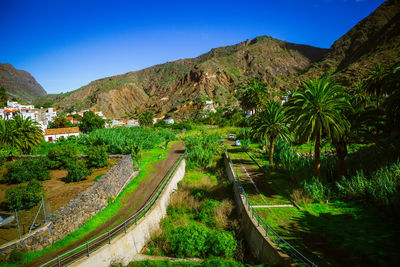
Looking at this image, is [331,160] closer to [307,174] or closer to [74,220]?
[307,174]

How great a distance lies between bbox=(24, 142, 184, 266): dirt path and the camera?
11.3 metres

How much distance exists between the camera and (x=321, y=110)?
45.6 ft

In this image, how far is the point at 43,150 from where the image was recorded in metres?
37.7

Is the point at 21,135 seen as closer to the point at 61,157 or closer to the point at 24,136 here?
the point at 24,136

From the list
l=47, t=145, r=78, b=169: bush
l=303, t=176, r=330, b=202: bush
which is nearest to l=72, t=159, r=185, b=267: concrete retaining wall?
l=303, t=176, r=330, b=202: bush

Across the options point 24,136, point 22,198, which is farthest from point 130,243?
point 24,136

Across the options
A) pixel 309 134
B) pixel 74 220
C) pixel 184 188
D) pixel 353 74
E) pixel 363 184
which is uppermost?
pixel 353 74

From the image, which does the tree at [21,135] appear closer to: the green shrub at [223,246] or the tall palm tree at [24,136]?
the tall palm tree at [24,136]

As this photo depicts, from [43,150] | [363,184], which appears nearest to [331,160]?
[363,184]

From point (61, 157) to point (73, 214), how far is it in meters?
14.4

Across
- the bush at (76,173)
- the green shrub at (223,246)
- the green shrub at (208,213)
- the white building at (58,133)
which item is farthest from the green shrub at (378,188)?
the white building at (58,133)

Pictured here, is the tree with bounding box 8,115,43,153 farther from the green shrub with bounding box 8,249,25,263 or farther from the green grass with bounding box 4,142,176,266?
the green shrub with bounding box 8,249,25,263

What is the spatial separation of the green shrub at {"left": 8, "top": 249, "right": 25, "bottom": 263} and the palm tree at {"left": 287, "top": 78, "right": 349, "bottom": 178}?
18.2 meters

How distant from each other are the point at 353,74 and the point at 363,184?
8744 centimetres
